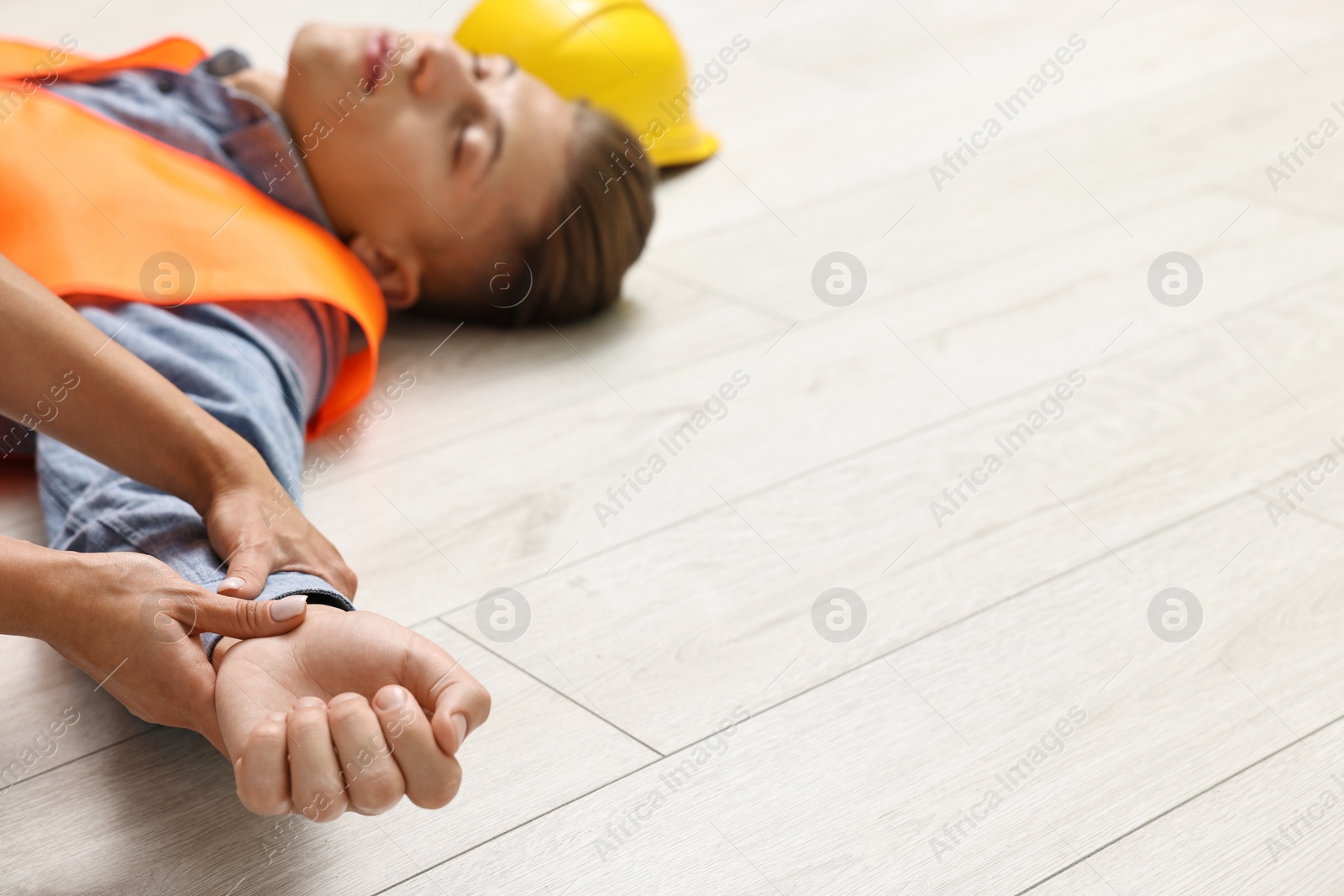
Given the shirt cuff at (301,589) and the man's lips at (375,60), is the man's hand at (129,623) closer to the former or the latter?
the shirt cuff at (301,589)

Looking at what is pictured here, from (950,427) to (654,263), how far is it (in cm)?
51

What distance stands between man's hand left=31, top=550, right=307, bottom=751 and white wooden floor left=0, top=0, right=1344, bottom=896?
9cm

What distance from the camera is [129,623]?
2.17 ft

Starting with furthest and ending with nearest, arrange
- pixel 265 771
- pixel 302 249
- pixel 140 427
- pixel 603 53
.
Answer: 1. pixel 603 53
2. pixel 302 249
3. pixel 140 427
4. pixel 265 771

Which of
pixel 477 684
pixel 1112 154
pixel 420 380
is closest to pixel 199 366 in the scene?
pixel 420 380

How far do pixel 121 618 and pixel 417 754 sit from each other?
0.19 meters

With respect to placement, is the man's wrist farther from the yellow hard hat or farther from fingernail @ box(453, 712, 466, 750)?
the yellow hard hat

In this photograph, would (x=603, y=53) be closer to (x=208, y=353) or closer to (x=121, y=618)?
(x=208, y=353)

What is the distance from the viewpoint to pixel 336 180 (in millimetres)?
1300

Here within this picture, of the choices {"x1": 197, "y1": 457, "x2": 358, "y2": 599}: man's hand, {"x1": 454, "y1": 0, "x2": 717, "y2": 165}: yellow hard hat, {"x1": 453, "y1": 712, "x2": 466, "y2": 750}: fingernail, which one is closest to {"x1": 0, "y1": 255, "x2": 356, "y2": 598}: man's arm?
{"x1": 197, "y1": 457, "x2": 358, "y2": 599}: man's hand

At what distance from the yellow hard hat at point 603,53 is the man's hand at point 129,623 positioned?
112cm

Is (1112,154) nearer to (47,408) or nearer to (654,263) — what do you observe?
(654,263)

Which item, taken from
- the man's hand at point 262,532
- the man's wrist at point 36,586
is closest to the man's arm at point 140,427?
the man's hand at point 262,532

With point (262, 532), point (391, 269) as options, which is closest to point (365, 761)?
point (262, 532)
